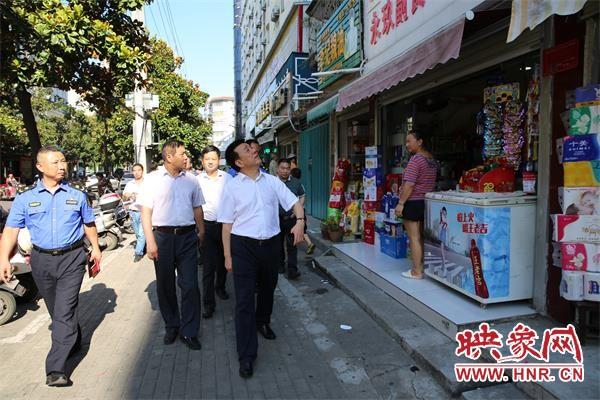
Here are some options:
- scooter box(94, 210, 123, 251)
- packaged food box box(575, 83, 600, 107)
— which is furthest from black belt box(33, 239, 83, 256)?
scooter box(94, 210, 123, 251)

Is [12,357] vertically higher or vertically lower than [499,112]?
lower

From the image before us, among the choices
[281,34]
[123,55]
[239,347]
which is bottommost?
[239,347]

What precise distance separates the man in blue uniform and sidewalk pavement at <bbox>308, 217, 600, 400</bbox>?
9.35 ft

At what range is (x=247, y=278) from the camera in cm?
356

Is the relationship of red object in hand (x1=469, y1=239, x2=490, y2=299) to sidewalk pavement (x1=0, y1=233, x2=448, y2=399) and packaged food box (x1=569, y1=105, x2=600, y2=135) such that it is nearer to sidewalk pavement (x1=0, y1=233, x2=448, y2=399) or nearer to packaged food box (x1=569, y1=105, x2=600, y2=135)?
sidewalk pavement (x1=0, y1=233, x2=448, y2=399)

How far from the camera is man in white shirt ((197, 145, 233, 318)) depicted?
16.3ft

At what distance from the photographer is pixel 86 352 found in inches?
159

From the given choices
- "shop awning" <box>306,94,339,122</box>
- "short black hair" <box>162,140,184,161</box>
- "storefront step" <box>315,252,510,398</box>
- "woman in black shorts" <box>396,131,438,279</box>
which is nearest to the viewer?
"storefront step" <box>315,252,510,398</box>

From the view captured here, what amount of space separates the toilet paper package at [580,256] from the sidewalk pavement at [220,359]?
1.38m

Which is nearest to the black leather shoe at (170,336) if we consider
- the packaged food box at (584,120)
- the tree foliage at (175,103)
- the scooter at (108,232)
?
the packaged food box at (584,120)

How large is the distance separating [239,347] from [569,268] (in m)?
2.64

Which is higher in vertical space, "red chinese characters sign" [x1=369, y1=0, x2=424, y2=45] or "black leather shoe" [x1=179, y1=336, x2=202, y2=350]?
"red chinese characters sign" [x1=369, y1=0, x2=424, y2=45]

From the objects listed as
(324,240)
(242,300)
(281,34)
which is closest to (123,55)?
(324,240)

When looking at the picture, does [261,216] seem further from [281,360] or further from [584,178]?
[584,178]
